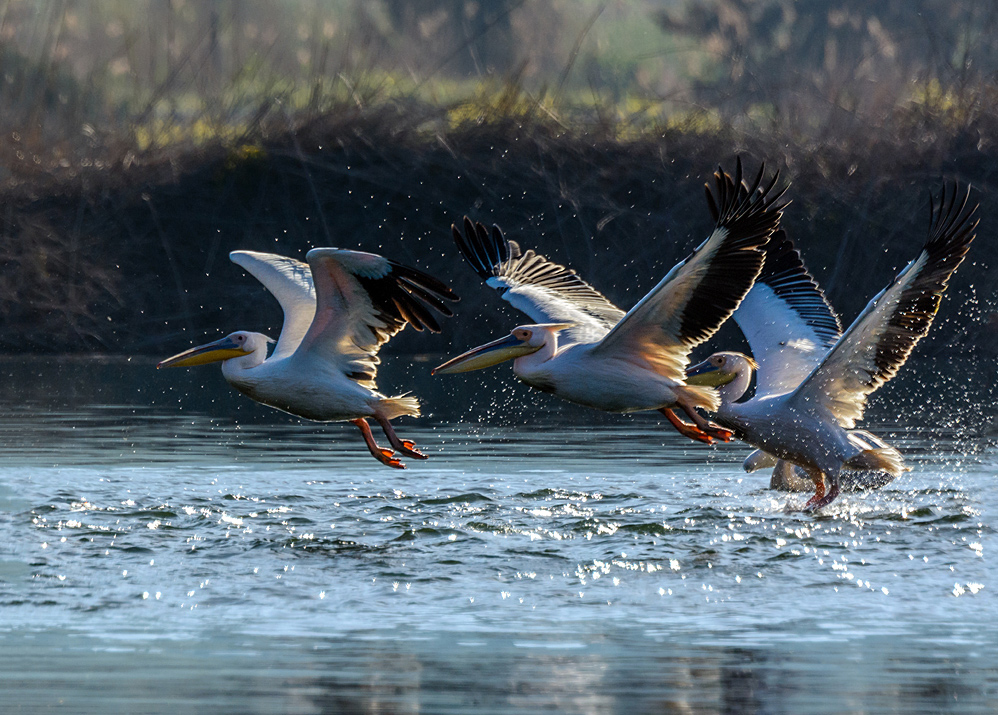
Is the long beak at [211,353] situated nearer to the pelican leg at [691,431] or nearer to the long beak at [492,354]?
the long beak at [492,354]

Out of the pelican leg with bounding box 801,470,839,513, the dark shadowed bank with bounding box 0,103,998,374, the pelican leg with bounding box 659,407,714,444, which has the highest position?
the dark shadowed bank with bounding box 0,103,998,374

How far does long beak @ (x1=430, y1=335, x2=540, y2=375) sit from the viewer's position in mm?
8594

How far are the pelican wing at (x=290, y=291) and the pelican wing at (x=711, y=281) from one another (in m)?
1.81

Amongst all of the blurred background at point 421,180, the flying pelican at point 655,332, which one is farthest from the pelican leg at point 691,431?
the blurred background at point 421,180

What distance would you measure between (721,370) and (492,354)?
1.46m

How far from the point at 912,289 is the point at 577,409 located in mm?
6864

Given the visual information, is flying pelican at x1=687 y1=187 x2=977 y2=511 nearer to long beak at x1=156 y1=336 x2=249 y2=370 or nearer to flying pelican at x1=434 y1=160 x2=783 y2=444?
flying pelican at x1=434 y1=160 x2=783 y2=444

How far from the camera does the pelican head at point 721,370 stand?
9.40 meters

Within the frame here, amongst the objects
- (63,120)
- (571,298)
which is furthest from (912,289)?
(63,120)

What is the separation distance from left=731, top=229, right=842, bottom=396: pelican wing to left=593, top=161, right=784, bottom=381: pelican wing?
1269 millimetres

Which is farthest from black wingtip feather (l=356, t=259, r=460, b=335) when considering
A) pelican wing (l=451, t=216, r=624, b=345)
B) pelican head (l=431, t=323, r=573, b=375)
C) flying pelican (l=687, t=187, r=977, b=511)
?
flying pelican (l=687, t=187, r=977, b=511)

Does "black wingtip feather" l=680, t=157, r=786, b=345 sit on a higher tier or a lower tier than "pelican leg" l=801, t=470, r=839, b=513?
higher

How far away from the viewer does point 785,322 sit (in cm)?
955

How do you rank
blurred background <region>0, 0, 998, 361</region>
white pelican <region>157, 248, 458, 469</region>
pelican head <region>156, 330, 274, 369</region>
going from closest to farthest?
white pelican <region>157, 248, 458, 469</region>, pelican head <region>156, 330, 274, 369</region>, blurred background <region>0, 0, 998, 361</region>
